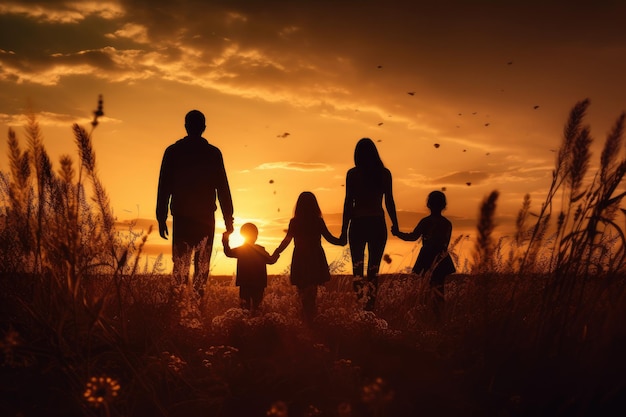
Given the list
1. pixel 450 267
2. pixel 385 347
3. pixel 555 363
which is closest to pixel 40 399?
pixel 385 347

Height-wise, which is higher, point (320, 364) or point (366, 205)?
point (366, 205)

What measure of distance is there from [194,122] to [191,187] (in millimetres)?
743

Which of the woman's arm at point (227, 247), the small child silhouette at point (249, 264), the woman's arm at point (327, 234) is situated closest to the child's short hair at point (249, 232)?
the small child silhouette at point (249, 264)

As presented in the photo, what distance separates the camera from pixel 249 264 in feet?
23.9

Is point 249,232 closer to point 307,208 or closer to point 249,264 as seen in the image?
point 249,264

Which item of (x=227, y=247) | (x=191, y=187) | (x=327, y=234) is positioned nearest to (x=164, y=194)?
(x=191, y=187)

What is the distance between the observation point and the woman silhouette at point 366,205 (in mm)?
6707

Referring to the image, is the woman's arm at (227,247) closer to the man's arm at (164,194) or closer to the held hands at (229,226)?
the held hands at (229,226)

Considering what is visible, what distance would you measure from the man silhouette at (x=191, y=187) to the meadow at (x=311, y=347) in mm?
2086

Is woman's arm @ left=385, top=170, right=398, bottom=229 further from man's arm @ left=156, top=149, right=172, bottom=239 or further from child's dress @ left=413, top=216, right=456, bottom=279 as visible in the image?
man's arm @ left=156, top=149, right=172, bottom=239

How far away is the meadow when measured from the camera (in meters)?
3.12

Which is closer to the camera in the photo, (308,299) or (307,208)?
(308,299)

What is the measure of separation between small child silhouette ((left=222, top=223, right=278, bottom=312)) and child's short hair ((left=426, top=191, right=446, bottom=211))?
6.50 ft

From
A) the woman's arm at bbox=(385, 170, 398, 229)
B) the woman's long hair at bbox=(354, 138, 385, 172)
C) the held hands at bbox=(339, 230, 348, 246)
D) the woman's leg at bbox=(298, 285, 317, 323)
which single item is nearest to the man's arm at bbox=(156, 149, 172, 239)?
the woman's leg at bbox=(298, 285, 317, 323)
